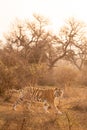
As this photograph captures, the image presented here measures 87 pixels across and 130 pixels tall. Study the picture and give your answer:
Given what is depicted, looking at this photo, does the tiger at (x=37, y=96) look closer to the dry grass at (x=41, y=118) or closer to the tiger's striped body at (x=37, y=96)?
the tiger's striped body at (x=37, y=96)

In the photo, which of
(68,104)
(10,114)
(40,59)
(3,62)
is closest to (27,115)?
(10,114)

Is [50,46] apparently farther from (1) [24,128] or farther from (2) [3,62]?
(1) [24,128]

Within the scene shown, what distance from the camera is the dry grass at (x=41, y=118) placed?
10.7 m

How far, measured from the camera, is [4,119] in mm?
11656

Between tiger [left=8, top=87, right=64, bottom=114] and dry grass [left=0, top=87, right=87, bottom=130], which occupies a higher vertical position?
tiger [left=8, top=87, right=64, bottom=114]

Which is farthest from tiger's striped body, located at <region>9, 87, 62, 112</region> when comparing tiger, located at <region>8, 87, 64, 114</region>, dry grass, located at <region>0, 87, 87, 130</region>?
dry grass, located at <region>0, 87, 87, 130</region>

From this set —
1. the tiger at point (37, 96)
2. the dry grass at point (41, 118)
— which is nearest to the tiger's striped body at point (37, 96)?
the tiger at point (37, 96)

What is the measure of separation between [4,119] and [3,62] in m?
5.51

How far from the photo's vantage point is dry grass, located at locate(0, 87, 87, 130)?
1073 cm

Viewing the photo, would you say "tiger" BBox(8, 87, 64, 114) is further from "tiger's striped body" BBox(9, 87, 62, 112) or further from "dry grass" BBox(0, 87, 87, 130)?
"dry grass" BBox(0, 87, 87, 130)

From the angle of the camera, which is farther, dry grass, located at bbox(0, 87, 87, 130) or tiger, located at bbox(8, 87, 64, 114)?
tiger, located at bbox(8, 87, 64, 114)

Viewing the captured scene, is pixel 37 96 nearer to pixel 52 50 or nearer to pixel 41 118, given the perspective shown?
pixel 41 118

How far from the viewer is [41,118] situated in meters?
12.0

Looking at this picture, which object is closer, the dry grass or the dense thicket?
the dry grass
